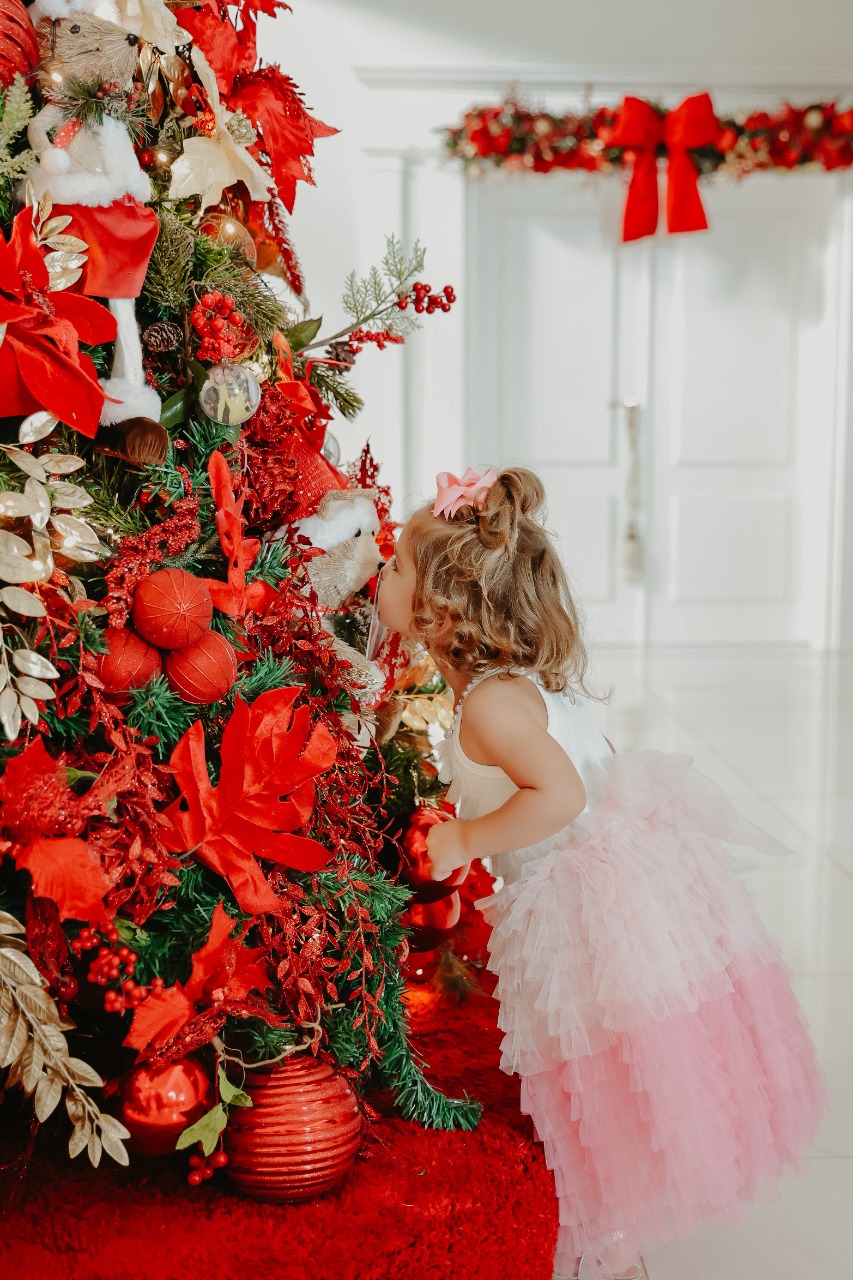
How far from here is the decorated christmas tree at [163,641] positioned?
850 millimetres

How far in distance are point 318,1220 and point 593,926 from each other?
1.21ft

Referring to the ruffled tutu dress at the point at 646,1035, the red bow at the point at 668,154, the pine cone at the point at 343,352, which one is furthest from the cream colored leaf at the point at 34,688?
the red bow at the point at 668,154

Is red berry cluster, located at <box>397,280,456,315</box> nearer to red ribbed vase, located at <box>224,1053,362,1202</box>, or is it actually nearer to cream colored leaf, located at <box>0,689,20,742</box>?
cream colored leaf, located at <box>0,689,20,742</box>

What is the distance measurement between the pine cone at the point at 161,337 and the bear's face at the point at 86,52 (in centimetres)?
20

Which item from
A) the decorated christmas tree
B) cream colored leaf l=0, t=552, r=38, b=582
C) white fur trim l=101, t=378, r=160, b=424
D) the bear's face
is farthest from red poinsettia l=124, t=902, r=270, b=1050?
the bear's face

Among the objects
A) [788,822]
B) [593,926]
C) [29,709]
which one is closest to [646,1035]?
[593,926]

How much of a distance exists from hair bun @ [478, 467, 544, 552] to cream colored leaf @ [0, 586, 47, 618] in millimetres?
517

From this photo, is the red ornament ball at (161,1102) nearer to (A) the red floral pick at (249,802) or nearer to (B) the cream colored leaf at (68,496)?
(A) the red floral pick at (249,802)

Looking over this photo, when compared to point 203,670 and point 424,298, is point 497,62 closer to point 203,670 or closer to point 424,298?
point 424,298

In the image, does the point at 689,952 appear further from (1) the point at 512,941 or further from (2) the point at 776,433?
(2) the point at 776,433

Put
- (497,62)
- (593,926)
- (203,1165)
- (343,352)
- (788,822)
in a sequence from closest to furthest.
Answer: (203,1165)
(593,926)
(343,352)
(788,822)
(497,62)

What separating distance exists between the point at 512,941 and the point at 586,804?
0.17 m

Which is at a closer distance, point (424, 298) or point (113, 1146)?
point (113, 1146)

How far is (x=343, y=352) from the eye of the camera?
4.44 feet
